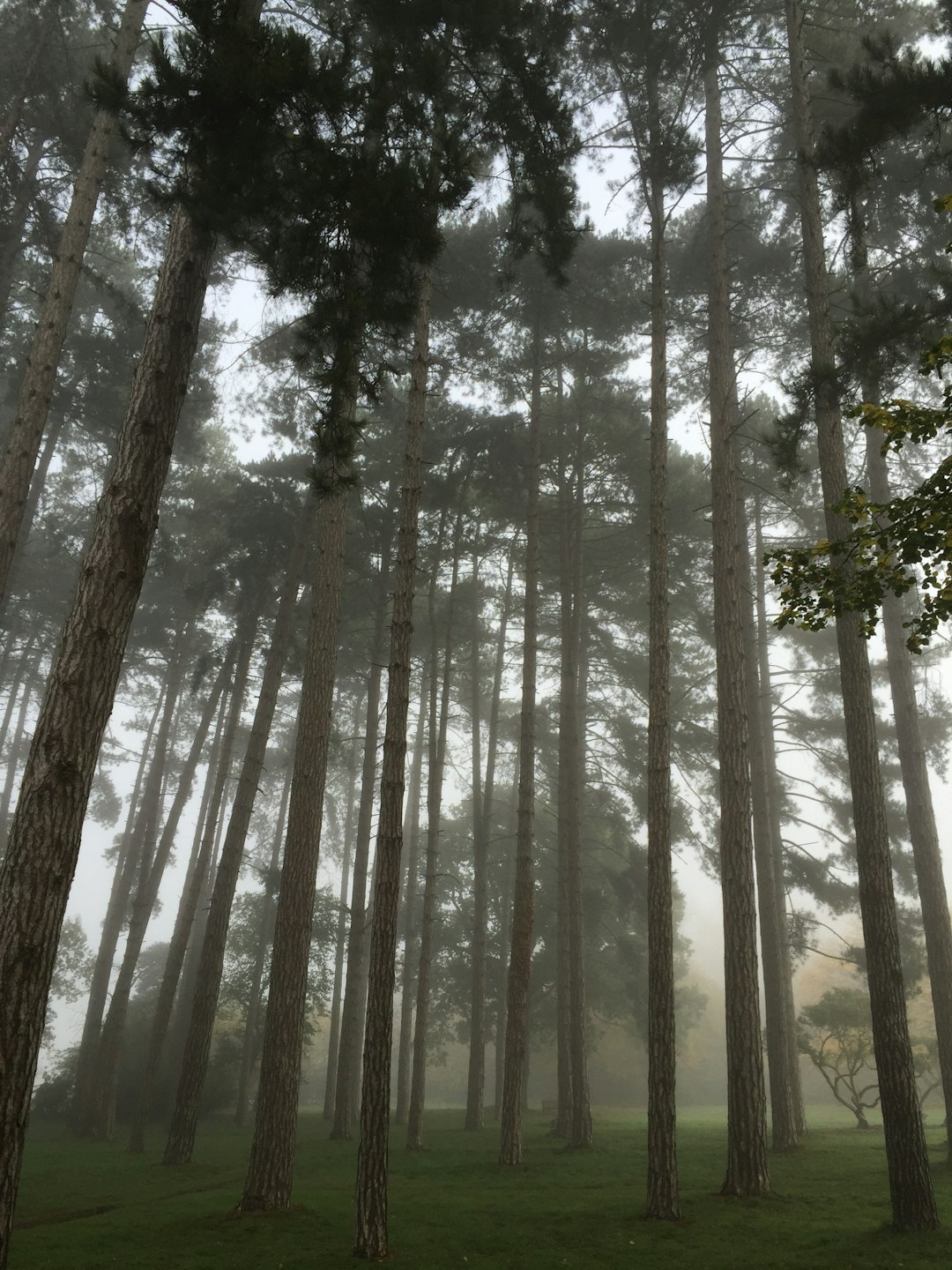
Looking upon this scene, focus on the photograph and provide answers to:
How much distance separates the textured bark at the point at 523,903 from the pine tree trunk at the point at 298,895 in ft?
12.3

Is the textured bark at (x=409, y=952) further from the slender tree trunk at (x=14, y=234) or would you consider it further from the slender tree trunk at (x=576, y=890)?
the slender tree trunk at (x=14, y=234)

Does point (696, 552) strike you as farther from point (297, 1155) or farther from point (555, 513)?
point (297, 1155)

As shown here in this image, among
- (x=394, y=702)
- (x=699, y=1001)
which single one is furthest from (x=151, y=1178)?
(x=699, y=1001)

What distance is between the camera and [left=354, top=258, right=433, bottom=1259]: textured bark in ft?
22.2

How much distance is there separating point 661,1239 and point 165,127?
32.7 feet

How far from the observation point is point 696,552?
18.8m

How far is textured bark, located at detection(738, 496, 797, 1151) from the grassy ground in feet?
2.42

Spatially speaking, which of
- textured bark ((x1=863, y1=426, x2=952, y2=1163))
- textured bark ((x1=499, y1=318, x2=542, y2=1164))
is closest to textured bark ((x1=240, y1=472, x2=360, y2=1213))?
textured bark ((x1=499, y1=318, x2=542, y2=1164))

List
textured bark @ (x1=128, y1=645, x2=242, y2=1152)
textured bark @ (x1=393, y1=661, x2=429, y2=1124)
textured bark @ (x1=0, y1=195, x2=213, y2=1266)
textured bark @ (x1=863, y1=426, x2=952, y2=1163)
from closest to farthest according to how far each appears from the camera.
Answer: textured bark @ (x1=0, y1=195, x2=213, y2=1266) → textured bark @ (x1=863, y1=426, x2=952, y2=1163) → textured bark @ (x1=128, y1=645, x2=242, y2=1152) → textured bark @ (x1=393, y1=661, x2=429, y2=1124)

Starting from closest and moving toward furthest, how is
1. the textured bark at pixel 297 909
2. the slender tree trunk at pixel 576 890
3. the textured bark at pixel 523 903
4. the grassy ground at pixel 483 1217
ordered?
the grassy ground at pixel 483 1217 < the textured bark at pixel 297 909 < the textured bark at pixel 523 903 < the slender tree trunk at pixel 576 890

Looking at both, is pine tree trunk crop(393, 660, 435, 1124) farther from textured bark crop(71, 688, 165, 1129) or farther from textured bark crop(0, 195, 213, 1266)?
textured bark crop(0, 195, 213, 1266)

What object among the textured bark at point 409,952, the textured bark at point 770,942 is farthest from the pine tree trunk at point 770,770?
the textured bark at point 409,952

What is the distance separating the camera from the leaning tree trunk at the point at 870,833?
24.2 feet

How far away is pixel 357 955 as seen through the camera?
16391 mm
